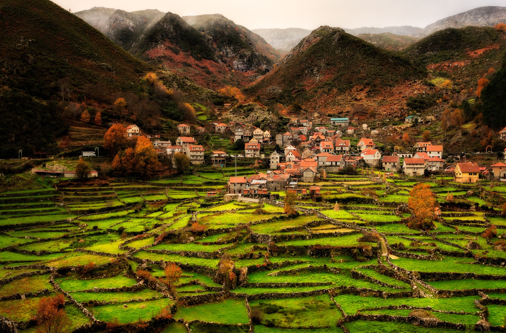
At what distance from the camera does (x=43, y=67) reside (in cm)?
10975

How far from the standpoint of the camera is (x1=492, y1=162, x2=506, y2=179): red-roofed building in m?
61.8

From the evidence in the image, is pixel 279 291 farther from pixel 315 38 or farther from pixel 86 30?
pixel 315 38

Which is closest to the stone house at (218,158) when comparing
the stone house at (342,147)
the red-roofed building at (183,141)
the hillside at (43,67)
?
the red-roofed building at (183,141)

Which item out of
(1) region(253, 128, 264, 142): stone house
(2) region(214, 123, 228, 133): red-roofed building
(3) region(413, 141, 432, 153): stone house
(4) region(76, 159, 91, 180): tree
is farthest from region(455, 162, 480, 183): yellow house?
(2) region(214, 123, 228, 133): red-roofed building

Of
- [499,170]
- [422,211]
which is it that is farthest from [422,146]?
[422,211]

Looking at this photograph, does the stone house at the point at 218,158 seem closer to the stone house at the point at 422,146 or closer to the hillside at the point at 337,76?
the stone house at the point at 422,146

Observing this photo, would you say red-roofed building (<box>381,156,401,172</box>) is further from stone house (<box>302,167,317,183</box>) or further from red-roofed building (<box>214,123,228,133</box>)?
red-roofed building (<box>214,123,228,133</box>)

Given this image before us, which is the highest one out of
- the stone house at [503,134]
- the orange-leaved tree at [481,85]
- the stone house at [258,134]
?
the orange-leaved tree at [481,85]

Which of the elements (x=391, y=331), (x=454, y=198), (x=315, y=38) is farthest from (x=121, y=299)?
(x=315, y=38)

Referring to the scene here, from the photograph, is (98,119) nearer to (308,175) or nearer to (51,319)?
(308,175)

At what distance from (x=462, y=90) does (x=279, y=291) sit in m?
125

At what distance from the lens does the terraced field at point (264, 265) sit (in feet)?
81.2

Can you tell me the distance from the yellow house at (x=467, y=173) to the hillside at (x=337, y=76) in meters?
67.3

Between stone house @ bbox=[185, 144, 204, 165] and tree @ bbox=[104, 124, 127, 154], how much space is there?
53.8ft
